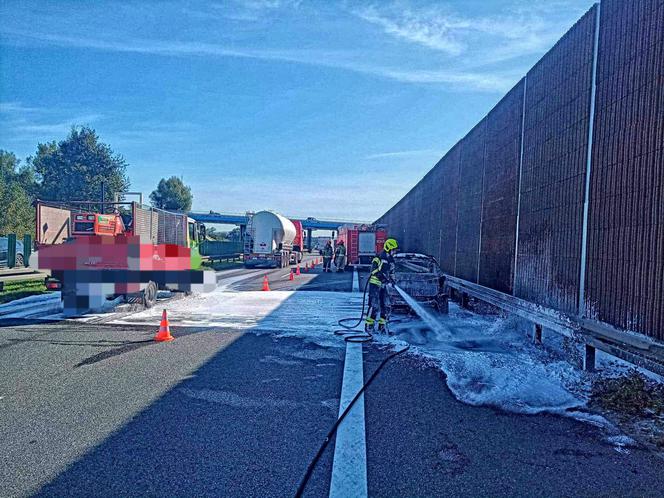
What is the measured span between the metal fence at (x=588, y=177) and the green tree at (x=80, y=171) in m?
39.5

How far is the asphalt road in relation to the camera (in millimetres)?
3471

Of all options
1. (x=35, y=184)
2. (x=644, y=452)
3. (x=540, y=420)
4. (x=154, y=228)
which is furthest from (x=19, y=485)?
(x=35, y=184)

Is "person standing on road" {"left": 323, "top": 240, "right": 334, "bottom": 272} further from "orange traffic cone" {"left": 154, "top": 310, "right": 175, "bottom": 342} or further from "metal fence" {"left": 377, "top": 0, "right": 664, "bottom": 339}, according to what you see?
"orange traffic cone" {"left": 154, "top": 310, "right": 175, "bottom": 342}

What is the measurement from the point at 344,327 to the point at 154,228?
24.3 feet

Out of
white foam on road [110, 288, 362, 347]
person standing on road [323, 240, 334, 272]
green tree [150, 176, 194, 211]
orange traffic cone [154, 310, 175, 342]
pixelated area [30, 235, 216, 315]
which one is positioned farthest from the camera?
green tree [150, 176, 194, 211]

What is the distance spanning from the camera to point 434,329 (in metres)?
9.76

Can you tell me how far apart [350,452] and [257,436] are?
0.91 metres

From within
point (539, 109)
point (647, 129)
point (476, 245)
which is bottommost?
point (476, 245)

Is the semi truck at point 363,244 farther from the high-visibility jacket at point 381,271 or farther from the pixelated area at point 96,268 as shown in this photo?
the high-visibility jacket at point 381,271

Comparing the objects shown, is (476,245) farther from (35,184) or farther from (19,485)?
(35,184)

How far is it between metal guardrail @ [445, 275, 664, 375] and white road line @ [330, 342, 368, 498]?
124 inches

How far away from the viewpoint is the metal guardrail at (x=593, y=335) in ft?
16.3

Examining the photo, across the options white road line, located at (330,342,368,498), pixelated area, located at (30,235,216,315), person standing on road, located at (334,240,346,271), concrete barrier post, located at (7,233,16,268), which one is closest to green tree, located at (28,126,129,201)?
concrete barrier post, located at (7,233,16,268)

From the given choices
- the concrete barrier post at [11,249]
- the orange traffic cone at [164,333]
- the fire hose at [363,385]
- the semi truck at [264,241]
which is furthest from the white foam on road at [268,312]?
the semi truck at [264,241]
